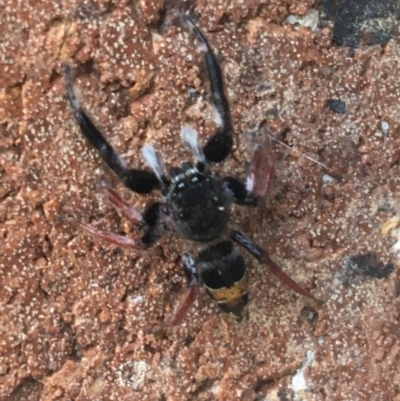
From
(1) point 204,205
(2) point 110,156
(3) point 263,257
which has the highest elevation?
(2) point 110,156

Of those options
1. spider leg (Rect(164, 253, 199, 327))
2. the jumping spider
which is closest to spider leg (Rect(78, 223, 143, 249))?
the jumping spider

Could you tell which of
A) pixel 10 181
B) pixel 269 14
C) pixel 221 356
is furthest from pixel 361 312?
pixel 10 181

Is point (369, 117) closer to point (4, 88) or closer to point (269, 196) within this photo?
point (269, 196)

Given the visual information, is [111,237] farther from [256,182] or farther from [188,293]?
[256,182]

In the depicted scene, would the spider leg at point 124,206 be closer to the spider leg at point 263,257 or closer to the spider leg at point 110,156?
the spider leg at point 110,156

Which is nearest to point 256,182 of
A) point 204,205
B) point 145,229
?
point 204,205

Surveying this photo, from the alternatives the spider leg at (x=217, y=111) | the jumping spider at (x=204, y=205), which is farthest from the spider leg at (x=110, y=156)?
the spider leg at (x=217, y=111)

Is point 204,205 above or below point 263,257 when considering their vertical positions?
above
